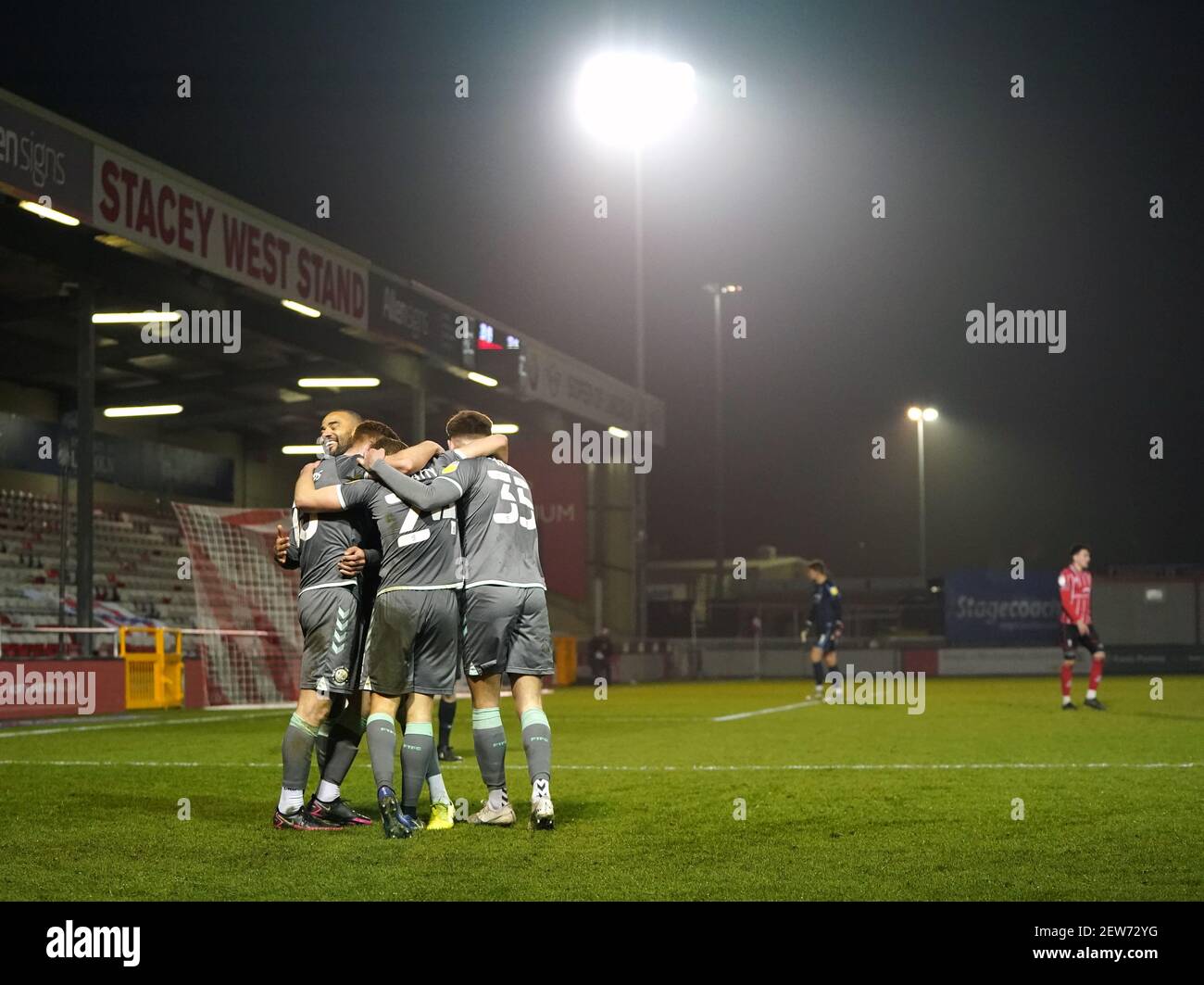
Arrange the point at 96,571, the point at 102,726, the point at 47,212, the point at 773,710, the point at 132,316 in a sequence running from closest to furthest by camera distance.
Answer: the point at 102,726 → the point at 47,212 → the point at 773,710 → the point at 132,316 → the point at 96,571

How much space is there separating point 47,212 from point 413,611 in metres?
14.6

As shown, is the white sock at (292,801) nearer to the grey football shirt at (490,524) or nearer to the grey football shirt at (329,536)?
the grey football shirt at (329,536)

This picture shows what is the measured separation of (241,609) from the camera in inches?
935

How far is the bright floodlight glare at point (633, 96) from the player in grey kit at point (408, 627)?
2031cm

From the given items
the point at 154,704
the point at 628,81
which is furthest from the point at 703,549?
the point at 154,704

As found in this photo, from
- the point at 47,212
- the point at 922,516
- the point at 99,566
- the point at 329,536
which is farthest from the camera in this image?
the point at 922,516

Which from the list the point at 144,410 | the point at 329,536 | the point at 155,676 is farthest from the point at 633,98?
the point at 329,536

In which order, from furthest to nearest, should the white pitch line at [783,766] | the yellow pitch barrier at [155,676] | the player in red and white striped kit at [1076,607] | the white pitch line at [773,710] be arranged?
the yellow pitch barrier at [155,676] < the white pitch line at [773,710] < the player in red and white striped kit at [1076,607] < the white pitch line at [783,766]

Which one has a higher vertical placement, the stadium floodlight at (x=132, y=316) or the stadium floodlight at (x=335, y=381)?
the stadium floodlight at (x=132, y=316)

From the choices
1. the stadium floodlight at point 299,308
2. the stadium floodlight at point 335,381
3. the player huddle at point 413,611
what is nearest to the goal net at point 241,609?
the stadium floodlight at point 299,308

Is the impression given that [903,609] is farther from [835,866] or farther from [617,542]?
[835,866]

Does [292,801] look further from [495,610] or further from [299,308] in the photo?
[299,308]

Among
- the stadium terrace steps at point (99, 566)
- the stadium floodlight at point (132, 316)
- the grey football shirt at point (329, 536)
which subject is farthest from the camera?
the stadium terrace steps at point (99, 566)

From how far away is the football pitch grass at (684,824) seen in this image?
5719 millimetres
